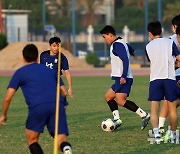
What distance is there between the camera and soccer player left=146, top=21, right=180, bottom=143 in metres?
13.4

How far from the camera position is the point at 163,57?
13.4 meters

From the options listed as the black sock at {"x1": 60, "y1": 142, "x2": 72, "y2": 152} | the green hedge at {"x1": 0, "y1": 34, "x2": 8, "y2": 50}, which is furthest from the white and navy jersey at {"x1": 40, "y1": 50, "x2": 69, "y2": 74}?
the green hedge at {"x1": 0, "y1": 34, "x2": 8, "y2": 50}

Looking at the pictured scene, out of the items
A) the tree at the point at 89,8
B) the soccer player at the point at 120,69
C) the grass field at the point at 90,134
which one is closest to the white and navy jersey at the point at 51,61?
the soccer player at the point at 120,69

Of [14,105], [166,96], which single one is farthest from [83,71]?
[166,96]

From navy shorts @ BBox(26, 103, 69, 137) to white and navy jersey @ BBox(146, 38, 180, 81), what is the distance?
3.42 meters

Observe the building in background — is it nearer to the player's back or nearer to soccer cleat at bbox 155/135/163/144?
the player's back

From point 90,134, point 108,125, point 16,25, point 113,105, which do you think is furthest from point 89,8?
point 90,134

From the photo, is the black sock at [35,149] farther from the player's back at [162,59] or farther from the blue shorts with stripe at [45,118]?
the player's back at [162,59]

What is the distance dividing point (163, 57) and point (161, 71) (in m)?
0.23

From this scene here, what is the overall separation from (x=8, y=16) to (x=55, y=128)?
51.3 metres

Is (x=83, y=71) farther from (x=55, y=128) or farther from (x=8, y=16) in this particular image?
(x=55, y=128)

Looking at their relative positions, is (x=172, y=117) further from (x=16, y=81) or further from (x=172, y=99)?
(x=16, y=81)

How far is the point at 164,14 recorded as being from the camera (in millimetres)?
79125

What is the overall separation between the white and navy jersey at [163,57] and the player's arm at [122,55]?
195cm
